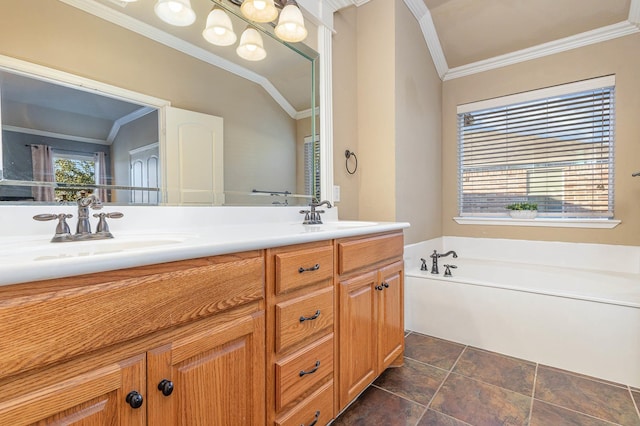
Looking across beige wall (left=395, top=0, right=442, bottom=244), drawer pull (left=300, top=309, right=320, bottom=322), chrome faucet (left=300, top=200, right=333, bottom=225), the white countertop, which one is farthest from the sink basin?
beige wall (left=395, top=0, right=442, bottom=244)

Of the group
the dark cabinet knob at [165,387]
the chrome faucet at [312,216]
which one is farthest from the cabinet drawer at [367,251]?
the dark cabinet knob at [165,387]

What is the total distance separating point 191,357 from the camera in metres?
0.76

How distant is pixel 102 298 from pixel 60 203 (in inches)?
25.6

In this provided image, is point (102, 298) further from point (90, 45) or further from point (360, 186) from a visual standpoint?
point (360, 186)

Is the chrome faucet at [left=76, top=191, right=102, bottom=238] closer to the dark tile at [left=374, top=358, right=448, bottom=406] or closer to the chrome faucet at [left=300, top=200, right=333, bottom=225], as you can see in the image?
the chrome faucet at [left=300, top=200, right=333, bottom=225]

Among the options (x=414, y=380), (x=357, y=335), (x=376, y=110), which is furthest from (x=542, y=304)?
(x=376, y=110)

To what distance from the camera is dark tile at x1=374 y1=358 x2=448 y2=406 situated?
157cm

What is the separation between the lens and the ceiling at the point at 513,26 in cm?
232

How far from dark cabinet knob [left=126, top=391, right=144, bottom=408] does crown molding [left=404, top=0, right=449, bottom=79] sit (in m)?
2.85

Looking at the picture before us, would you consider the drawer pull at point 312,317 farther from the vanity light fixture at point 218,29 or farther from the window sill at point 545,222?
the window sill at point 545,222

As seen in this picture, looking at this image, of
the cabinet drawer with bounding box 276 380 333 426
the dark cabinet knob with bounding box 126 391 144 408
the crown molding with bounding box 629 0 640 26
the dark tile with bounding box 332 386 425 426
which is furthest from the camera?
the crown molding with bounding box 629 0 640 26

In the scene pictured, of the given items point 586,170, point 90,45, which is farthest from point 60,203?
point 586,170

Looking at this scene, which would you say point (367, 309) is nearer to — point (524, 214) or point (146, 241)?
point (146, 241)

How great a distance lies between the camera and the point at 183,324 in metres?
0.75
